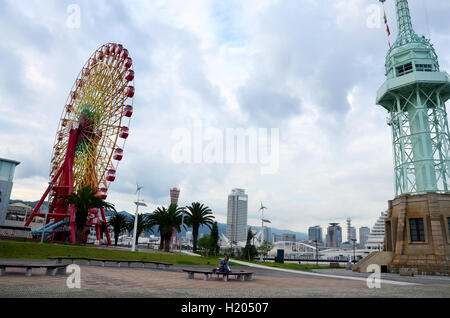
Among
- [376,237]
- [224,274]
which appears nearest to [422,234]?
[224,274]

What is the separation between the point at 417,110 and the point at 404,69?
656 cm

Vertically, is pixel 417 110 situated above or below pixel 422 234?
above

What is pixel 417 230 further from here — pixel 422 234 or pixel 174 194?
pixel 174 194

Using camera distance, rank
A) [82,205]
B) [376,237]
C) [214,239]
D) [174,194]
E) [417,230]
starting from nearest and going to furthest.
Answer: [417,230]
[82,205]
[214,239]
[376,237]
[174,194]

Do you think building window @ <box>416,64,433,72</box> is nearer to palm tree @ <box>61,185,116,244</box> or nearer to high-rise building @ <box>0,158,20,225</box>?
palm tree @ <box>61,185,116,244</box>

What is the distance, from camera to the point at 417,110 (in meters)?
38.2

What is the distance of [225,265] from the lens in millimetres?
15953

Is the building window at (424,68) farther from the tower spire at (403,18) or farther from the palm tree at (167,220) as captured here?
the palm tree at (167,220)

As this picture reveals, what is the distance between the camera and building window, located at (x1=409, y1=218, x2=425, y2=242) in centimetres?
3277

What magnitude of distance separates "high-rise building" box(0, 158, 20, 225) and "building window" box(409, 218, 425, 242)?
7172 centimetres

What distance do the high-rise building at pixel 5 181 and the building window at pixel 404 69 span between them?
74.7m

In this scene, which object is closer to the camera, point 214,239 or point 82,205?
point 82,205

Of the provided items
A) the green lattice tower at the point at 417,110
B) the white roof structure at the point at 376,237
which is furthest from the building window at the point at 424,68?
the white roof structure at the point at 376,237
